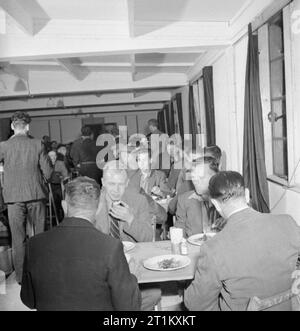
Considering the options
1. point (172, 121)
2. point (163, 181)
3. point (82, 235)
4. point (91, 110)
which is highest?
point (91, 110)

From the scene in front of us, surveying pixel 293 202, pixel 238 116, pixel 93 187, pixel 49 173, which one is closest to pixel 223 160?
pixel 238 116

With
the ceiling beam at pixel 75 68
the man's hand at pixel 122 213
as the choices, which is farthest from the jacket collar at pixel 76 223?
the ceiling beam at pixel 75 68

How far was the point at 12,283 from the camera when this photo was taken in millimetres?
3809

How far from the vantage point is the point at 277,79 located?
3.56 meters

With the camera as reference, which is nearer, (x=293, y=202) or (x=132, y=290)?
(x=132, y=290)

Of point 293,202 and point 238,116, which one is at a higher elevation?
point 238,116

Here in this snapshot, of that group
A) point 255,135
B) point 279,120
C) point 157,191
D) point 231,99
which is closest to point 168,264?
point 255,135

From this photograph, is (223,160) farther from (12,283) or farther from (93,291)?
(93,291)

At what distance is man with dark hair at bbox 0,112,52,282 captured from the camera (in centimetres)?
372

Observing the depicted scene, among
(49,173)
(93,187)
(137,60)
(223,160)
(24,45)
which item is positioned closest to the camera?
(93,187)

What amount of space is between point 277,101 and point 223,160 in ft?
5.25

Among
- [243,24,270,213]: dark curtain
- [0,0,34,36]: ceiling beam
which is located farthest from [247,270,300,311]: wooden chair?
[0,0,34,36]: ceiling beam

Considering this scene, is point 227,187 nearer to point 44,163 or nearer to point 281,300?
point 281,300

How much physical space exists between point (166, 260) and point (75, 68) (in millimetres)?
5095
